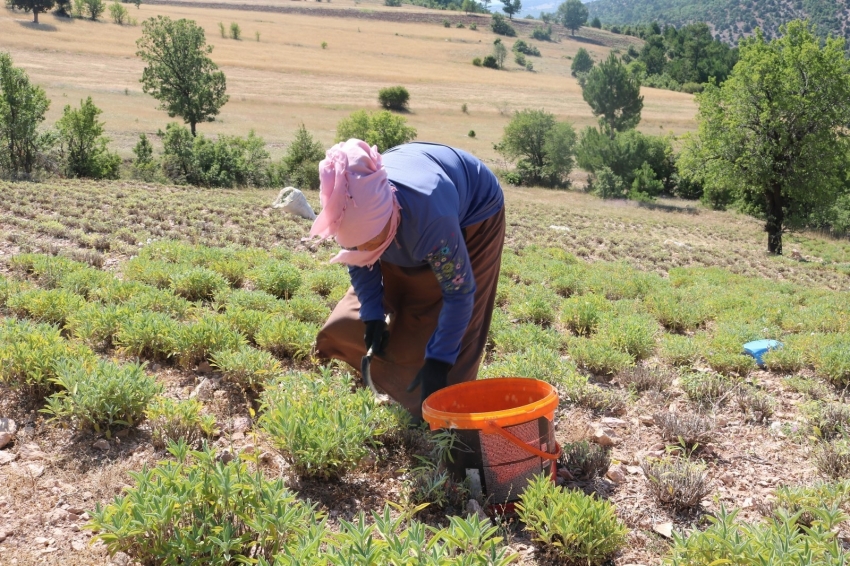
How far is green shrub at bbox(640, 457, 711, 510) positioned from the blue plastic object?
234cm

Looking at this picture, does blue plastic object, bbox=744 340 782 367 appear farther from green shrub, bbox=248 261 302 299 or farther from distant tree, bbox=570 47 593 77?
distant tree, bbox=570 47 593 77

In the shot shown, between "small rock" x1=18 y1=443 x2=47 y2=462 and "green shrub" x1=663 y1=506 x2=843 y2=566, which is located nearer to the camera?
"green shrub" x1=663 y1=506 x2=843 y2=566

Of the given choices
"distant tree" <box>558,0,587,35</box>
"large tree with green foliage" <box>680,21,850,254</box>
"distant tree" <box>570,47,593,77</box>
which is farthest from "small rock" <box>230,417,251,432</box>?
"distant tree" <box>558,0,587,35</box>

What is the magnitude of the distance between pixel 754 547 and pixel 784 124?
73.1 feet

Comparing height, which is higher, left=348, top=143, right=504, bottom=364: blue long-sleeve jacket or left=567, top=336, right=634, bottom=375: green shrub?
left=348, top=143, right=504, bottom=364: blue long-sleeve jacket

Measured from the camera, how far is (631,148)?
41.6 m

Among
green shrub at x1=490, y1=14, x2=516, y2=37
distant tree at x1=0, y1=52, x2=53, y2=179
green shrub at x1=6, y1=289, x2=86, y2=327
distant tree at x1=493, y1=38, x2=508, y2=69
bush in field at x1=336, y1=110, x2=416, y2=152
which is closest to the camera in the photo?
green shrub at x1=6, y1=289, x2=86, y2=327

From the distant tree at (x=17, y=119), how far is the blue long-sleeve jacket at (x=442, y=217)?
17.7m

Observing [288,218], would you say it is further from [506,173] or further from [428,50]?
[428,50]

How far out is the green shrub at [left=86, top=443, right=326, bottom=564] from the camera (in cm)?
216

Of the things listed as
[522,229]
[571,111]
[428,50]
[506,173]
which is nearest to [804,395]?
[522,229]

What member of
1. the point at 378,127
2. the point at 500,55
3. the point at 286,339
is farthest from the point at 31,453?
the point at 500,55

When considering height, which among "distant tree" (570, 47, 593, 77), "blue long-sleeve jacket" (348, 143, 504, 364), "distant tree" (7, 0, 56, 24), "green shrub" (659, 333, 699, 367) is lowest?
"green shrub" (659, 333, 699, 367)

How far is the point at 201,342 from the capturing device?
394 cm
